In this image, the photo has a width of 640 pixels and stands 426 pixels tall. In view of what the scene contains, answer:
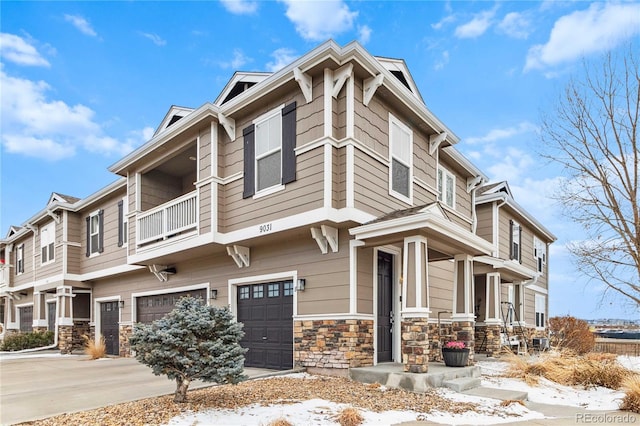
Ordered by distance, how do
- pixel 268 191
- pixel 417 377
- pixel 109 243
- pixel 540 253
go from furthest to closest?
pixel 540 253 < pixel 109 243 < pixel 268 191 < pixel 417 377

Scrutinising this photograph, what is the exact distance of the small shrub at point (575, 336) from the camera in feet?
51.2

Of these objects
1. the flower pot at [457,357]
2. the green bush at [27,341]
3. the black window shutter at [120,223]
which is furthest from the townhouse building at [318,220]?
the green bush at [27,341]

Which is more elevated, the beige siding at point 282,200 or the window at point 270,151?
the window at point 270,151

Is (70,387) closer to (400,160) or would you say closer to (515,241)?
(400,160)

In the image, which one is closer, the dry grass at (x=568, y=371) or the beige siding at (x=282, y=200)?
Result: the dry grass at (x=568, y=371)

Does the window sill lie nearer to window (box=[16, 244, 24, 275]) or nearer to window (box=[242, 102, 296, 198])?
window (box=[242, 102, 296, 198])

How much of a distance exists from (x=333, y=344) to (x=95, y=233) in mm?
12082

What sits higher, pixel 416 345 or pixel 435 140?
pixel 435 140

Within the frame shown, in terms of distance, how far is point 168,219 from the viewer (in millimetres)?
11898

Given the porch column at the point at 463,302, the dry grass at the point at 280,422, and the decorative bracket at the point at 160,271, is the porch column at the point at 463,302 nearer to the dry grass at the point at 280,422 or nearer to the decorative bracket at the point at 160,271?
the dry grass at the point at 280,422

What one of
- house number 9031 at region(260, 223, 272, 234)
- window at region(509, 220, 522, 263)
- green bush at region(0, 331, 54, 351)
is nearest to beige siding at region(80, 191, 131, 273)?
green bush at region(0, 331, 54, 351)

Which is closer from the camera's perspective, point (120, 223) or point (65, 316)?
point (120, 223)

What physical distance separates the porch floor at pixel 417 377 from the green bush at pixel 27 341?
1534 centimetres

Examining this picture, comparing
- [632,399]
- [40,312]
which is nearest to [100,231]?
[40,312]
